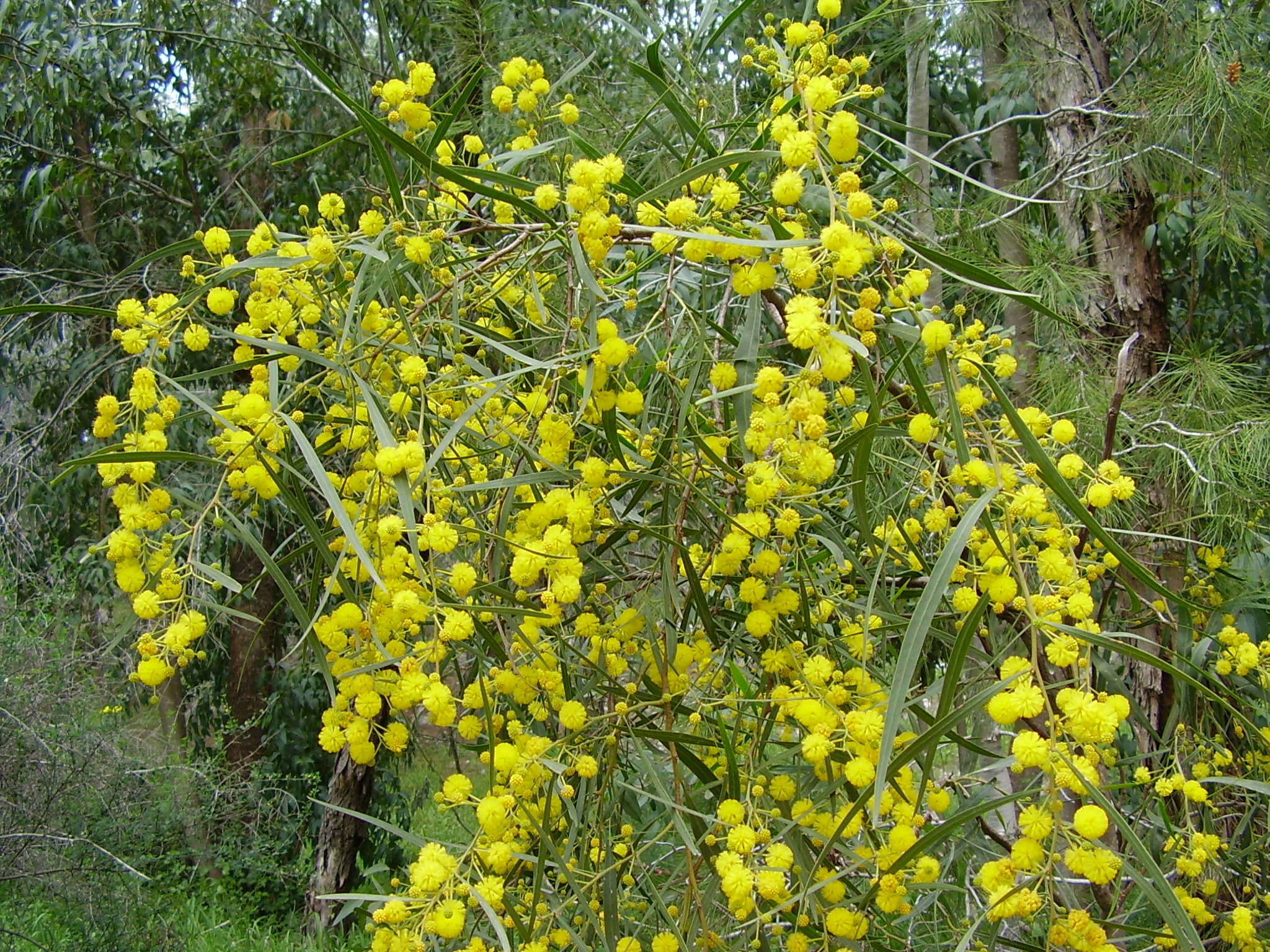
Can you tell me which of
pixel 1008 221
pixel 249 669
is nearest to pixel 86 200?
pixel 249 669

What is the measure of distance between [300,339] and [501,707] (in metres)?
0.33

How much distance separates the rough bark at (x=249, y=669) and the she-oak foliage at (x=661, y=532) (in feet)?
7.07

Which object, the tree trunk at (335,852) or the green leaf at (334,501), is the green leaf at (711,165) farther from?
the tree trunk at (335,852)

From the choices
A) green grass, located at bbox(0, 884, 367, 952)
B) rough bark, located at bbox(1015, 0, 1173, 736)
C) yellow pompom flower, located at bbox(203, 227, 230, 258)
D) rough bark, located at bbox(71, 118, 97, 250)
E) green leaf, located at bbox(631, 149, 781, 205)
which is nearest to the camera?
green leaf, located at bbox(631, 149, 781, 205)

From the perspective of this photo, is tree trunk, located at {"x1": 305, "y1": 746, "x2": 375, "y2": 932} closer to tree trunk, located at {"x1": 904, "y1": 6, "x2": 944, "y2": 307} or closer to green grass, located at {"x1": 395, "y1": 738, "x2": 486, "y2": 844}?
green grass, located at {"x1": 395, "y1": 738, "x2": 486, "y2": 844}

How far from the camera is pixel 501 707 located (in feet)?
2.69

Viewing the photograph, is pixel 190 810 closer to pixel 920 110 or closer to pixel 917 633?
pixel 920 110

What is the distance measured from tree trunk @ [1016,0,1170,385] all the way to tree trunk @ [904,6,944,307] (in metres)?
0.18

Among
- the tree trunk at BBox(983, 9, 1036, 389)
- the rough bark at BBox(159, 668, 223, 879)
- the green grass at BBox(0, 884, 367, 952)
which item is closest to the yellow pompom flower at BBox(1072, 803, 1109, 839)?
the tree trunk at BBox(983, 9, 1036, 389)

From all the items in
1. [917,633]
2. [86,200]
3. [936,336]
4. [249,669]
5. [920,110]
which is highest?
[86,200]

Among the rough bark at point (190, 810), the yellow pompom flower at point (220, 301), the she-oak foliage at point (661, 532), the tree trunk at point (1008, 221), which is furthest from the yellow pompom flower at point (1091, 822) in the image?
the rough bark at point (190, 810)

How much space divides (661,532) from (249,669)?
8.94 ft

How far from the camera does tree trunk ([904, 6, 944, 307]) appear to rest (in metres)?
1.76

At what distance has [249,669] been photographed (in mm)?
3080
